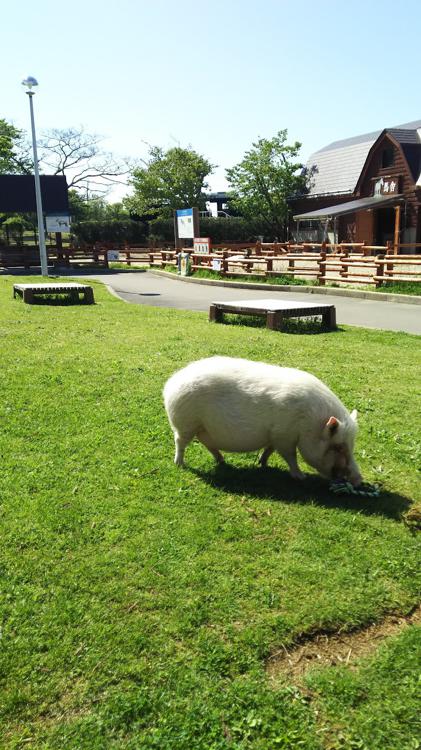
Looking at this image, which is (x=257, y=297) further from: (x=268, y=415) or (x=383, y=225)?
(x=383, y=225)

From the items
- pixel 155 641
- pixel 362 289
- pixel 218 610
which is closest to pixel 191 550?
pixel 218 610

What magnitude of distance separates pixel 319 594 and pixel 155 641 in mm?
952

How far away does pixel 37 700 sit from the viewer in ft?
8.75

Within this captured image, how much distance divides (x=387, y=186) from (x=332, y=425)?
3394 centimetres

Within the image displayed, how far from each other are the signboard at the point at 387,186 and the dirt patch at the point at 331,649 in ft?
114

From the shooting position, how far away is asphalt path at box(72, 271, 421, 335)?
44.1ft

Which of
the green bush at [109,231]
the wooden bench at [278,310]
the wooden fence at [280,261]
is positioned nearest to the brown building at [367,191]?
the wooden fence at [280,261]

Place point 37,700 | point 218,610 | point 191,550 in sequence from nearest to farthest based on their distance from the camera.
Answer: point 37,700 → point 218,610 → point 191,550

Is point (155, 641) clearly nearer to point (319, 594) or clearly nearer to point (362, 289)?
point (319, 594)

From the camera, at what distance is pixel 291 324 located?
12.0 meters

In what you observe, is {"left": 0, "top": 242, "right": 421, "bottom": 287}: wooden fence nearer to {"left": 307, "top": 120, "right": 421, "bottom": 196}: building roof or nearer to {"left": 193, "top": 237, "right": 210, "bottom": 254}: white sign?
{"left": 193, "top": 237, "right": 210, "bottom": 254}: white sign

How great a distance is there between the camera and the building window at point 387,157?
3514 centimetres

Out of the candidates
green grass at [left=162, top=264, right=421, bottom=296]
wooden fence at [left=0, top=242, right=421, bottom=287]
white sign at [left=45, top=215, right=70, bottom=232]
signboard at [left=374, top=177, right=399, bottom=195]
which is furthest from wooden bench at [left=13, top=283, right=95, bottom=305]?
signboard at [left=374, top=177, right=399, bottom=195]

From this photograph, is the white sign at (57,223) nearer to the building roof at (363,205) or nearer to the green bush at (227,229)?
the green bush at (227,229)
